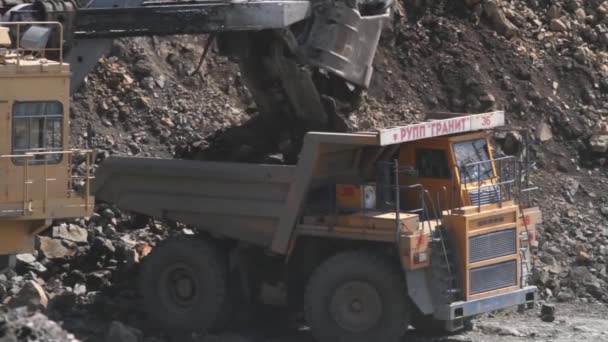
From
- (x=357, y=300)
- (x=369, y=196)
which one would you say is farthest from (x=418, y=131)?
(x=357, y=300)

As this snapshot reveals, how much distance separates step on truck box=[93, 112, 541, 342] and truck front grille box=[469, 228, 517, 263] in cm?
2

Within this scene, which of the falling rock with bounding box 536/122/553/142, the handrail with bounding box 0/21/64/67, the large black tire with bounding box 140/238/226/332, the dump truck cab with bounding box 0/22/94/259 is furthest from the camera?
the falling rock with bounding box 536/122/553/142

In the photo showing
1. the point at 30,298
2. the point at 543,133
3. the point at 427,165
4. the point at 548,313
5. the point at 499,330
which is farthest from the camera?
the point at 543,133

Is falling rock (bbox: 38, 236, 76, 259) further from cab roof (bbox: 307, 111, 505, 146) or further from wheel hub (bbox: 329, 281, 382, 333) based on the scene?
cab roof (bbox: 307, 111, 505, 146)

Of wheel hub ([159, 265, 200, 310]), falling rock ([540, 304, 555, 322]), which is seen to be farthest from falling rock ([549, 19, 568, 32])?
wheel hub ([159, 265, 200, 310])

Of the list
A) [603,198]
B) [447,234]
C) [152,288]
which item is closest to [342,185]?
[447,234]

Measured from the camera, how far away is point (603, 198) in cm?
2397

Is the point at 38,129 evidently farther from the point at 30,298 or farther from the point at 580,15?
the point at 580,15

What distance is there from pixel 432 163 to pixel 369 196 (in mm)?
912

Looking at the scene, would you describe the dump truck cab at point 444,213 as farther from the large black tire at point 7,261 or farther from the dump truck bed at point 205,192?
the large black tire at point 7,261

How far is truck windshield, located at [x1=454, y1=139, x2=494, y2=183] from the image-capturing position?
17.7 metres

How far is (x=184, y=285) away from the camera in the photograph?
60.4ft

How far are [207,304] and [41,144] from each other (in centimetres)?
303

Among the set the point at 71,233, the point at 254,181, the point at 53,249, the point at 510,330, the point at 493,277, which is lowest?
the point at 510,330
